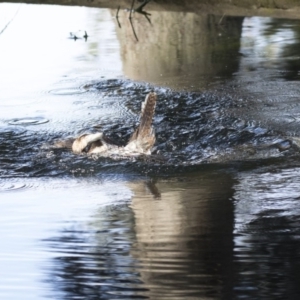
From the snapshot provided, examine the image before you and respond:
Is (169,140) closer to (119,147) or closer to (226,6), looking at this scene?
(119,147)

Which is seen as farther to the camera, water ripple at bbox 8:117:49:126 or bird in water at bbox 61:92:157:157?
water ripple at bbox 8:117:49:126

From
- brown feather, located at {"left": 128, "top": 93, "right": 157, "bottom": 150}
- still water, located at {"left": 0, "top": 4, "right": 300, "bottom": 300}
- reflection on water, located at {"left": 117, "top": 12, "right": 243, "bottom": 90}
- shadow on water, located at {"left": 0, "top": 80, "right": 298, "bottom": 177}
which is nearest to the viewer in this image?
still water, located at {"left": 0, "top": 4, "right": 300, "bottom": 300}

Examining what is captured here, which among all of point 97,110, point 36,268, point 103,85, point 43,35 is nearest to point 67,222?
point 36,268

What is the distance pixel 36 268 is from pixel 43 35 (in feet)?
28.1

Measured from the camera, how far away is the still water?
4.18m

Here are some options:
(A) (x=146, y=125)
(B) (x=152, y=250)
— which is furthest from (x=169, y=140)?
(B) (x=152, y=250)

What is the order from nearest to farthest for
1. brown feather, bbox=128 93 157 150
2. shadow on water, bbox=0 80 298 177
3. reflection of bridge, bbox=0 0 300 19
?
reflection of bridge, bbox=0 0 300 19 → brown feather, bbox=128 93 157 150 → shadow on water, bbox=0 80 298 177

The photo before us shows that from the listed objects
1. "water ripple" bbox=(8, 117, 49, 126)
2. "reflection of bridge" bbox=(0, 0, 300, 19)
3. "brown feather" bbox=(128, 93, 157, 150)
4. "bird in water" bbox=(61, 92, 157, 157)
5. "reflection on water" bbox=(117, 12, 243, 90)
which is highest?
"reflection of bridge" bbox=(0, 0, 300, 19)

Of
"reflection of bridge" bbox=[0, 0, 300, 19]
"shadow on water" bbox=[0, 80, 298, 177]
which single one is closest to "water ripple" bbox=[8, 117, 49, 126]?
"shadow on water" bbox=[0, 80, 298, 177]

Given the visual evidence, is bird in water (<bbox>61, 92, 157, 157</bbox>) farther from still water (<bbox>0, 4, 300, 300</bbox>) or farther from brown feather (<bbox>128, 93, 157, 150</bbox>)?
still water (<bbox>0, 4, 300, 300</bbox>)

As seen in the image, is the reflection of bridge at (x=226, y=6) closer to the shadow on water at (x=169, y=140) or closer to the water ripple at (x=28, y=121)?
the shadow on water at (x=169, y=140)

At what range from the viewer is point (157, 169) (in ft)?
20.8

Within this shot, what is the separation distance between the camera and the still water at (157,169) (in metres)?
4.18

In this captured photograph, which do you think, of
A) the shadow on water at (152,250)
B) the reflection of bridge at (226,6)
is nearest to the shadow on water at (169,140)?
the shadow on water at (152,250)
